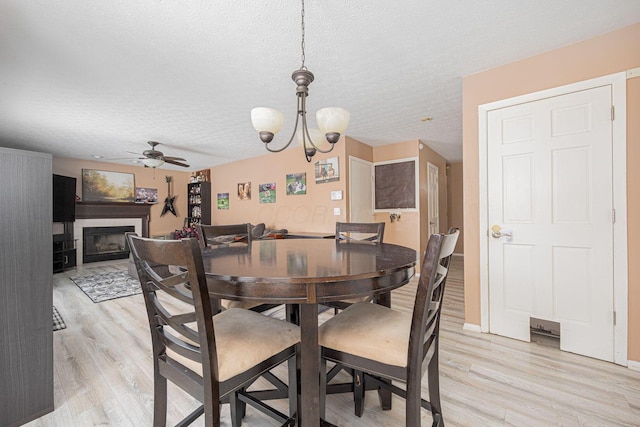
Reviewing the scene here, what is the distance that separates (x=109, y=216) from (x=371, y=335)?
732 centimetres

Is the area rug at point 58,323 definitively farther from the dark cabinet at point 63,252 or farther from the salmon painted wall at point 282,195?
the salmon painted wall at point 282,195

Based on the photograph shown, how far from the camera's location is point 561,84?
2.05m

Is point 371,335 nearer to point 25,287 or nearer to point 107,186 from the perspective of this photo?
point 25,287

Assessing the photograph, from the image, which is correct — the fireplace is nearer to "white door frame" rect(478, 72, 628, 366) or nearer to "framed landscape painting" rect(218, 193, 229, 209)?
"framed landscape painting" rect(218, 193, 229, 209)

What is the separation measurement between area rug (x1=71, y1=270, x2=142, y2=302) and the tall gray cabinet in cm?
234

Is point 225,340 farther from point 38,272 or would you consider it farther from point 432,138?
point 432,138

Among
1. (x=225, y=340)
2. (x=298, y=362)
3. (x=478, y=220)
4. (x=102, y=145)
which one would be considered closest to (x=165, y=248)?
(x=225, y=340)

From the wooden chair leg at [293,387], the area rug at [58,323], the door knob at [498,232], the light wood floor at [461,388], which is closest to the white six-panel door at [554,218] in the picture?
the door knob at [498,232]

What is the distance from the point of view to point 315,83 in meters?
2.60

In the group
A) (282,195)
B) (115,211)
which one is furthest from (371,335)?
(115,211)

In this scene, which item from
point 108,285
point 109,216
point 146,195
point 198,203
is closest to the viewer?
point 108,285

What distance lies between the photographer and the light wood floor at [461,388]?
4.55ft

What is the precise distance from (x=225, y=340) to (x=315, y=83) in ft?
7.90

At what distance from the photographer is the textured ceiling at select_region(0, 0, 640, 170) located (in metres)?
1.66
